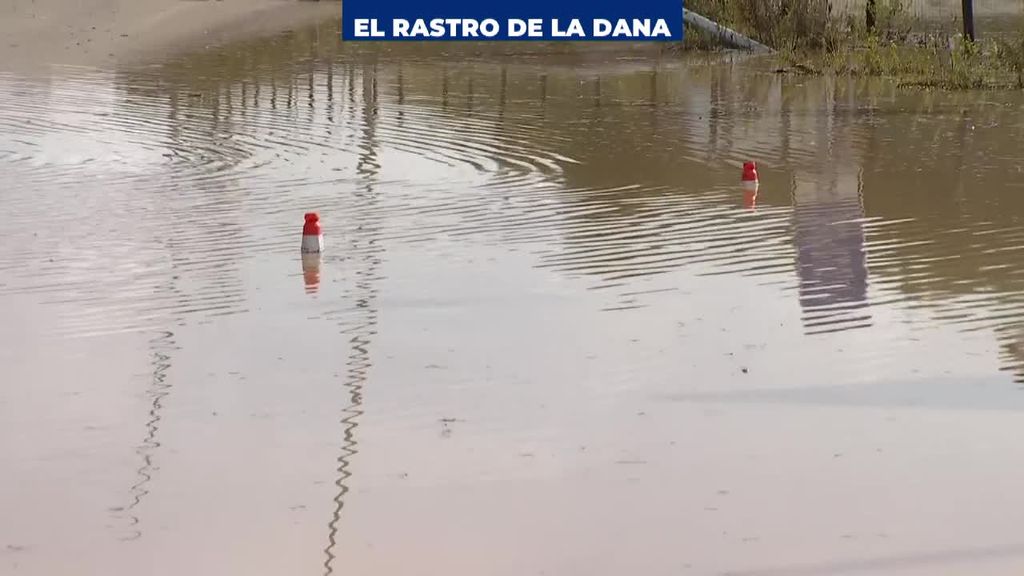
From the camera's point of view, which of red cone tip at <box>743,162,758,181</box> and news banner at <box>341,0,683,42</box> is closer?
red cone tip at <box>743,162,758,181</box>

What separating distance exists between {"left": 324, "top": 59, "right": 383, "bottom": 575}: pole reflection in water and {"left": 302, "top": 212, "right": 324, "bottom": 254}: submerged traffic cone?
259 mm

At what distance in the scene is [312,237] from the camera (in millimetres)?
12844

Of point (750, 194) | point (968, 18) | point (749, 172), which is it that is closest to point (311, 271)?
point (750, 194)

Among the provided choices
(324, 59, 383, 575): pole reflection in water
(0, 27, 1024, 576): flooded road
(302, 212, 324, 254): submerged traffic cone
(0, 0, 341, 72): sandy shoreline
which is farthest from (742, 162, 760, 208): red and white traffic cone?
(0, 0, 341, 72): sandy shoreline

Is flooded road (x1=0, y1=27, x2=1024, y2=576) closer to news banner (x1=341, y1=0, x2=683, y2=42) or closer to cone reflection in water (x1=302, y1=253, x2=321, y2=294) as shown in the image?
cone reflection in water (x1=302, y1=253, x2=321, y2=294)

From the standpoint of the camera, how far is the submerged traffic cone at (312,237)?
12.8 m

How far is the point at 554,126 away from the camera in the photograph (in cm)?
2155

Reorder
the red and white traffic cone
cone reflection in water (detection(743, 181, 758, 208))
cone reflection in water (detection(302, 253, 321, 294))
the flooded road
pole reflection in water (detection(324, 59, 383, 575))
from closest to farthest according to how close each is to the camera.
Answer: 1. the flooded road
2. pole reflection in water (detection(324, 59, 383, 575))
3. cone reflection in water (detection(302, 253, 321, 294))
4. cone reflection in water (detection(743, 181, 758, 208))
5. the red and white traffic cone

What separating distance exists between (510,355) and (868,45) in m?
21.0

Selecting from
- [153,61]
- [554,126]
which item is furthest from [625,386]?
[153,61]

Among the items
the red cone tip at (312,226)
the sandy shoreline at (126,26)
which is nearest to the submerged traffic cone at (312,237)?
the red cone tip at (312,226)

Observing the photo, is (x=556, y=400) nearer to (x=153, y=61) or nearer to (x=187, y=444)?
(x=187, y=444)

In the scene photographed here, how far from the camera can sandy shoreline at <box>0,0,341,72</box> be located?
101ft

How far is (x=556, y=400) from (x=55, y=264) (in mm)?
4830
